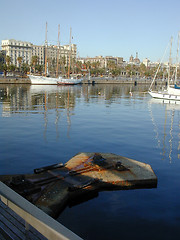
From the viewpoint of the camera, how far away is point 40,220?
12.6ft

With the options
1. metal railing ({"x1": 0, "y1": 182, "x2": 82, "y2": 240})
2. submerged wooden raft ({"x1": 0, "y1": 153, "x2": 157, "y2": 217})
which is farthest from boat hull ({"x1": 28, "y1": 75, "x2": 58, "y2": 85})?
metal railing ({"x1": 0, "y1": 182, "x2": 82, "y2": 240})

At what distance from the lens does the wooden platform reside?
490 centimetres

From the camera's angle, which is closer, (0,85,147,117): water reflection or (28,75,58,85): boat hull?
(0,85,147,117): water reflection

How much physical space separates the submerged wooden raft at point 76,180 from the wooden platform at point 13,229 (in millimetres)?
3418

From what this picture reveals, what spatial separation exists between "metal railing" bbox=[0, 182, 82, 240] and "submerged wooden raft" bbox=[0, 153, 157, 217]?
4.74 meters

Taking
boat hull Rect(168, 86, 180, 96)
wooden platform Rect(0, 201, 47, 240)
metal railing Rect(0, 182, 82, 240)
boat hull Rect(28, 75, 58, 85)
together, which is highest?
boat hull Rect(28, 75, 58, 85)

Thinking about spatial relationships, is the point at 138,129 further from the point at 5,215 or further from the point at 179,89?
the point at 179,89

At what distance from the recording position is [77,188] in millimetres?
10508

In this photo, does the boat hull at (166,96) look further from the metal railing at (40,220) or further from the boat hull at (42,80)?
the boat hull at (42,80)

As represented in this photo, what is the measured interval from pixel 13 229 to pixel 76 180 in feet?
20.6

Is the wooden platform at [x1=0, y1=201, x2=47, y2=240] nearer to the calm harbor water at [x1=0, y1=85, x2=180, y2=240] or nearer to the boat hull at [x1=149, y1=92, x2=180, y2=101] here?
the calm harbor water at [x1=0, y1=85, x2=180, y2=240]

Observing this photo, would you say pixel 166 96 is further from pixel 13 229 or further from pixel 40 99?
pixel 13 229

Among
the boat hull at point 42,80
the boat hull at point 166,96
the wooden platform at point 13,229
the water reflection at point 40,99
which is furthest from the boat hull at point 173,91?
the boat hull at point 42,80

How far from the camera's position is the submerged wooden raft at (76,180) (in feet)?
31.8
